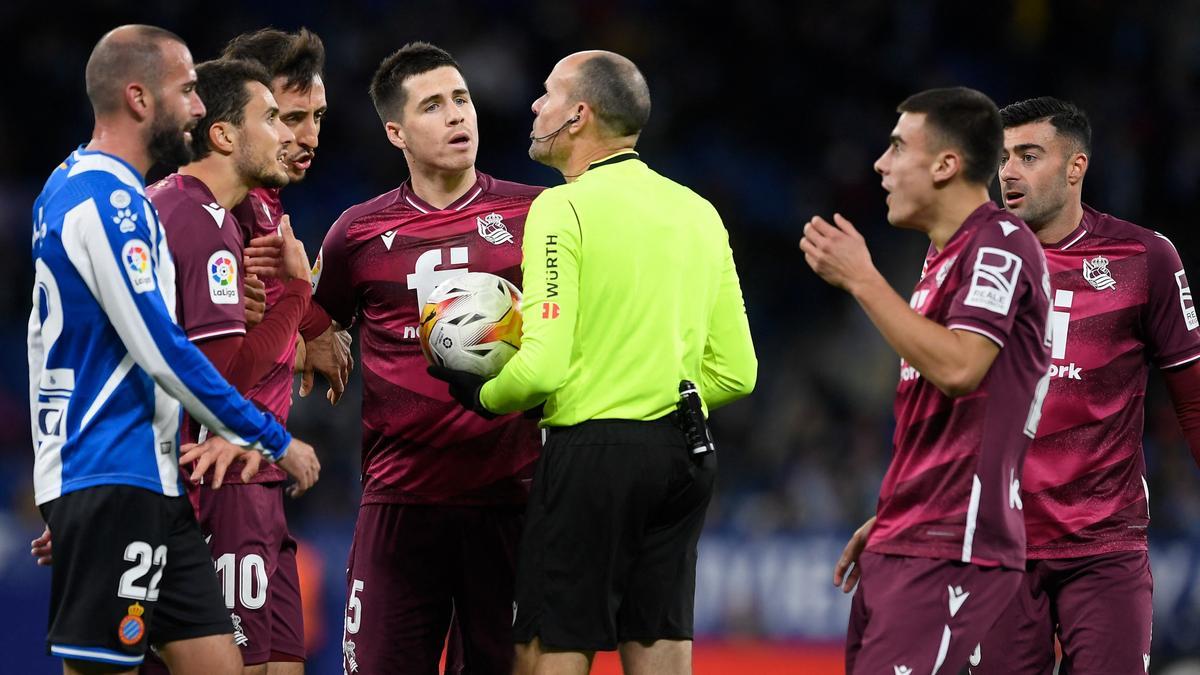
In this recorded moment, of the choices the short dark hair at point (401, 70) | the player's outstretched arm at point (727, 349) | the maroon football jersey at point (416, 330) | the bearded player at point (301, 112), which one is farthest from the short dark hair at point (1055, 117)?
the bearded player at point (301, 112)

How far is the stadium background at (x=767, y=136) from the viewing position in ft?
39.2

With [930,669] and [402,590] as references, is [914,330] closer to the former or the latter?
[930,669]

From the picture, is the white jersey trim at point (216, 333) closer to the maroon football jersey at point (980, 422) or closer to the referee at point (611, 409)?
the referee at point (611, 409)

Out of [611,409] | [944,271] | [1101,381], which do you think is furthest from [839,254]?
[1101,381]

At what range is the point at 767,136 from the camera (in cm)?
1581

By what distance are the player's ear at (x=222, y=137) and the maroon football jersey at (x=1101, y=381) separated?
339 cm

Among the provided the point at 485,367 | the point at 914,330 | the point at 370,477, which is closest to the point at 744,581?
the point at 370,477

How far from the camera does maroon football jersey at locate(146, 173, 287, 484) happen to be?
518 centimetres

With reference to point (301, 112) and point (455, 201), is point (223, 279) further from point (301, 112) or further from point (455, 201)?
point (301, 112)

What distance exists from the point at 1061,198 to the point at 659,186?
1.94m

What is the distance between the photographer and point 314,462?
5.09 m

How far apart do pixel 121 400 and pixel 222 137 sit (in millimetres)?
1297

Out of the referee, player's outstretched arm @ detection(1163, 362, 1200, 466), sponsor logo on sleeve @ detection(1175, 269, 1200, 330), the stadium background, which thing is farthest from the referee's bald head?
the stadium background

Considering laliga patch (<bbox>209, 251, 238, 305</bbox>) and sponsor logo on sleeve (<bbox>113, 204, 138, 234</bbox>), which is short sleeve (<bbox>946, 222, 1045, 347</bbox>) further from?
sponsor logo on sleeve (<bbox>113, 204, 138, 234</bbox>)
